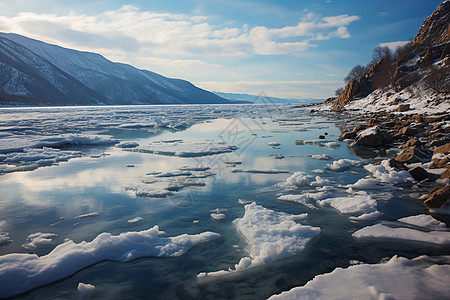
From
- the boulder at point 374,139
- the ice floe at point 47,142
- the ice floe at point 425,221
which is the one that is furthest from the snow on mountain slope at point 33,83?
the ice floe at point 425,221

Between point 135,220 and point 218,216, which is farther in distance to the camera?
point 218,216

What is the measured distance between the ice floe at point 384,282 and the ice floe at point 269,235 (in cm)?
81

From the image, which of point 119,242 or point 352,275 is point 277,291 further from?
point 119,242

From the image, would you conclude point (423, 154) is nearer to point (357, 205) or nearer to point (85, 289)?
point (357, 205)

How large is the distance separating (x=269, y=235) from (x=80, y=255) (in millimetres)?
3041

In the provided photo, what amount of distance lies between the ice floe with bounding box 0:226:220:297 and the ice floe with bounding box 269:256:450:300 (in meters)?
1.96

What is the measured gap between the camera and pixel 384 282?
3.06m

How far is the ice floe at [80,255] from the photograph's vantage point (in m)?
3.40

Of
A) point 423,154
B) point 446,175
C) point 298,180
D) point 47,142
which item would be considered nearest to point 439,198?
point 446,175

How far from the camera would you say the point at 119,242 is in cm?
422

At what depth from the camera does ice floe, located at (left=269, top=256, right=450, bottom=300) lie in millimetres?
2841

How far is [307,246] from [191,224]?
7.34 ft

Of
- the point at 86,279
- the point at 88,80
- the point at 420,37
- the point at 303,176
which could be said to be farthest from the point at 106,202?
the point at 88,80

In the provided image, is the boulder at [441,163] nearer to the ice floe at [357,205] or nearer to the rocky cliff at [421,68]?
the ice floe at [357,205]
